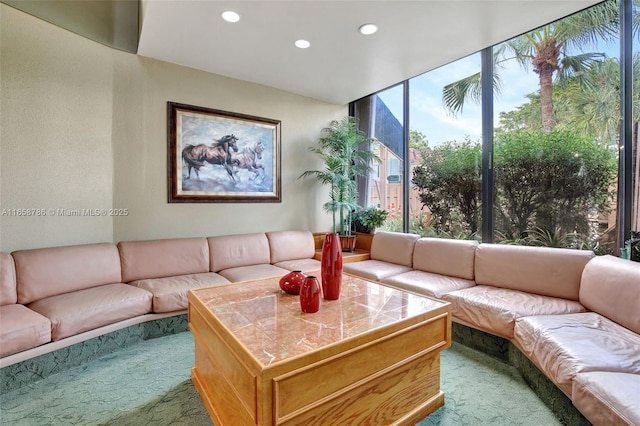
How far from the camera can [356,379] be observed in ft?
4.29

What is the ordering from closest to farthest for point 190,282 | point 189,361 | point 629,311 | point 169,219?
point 629,311
point 189,361
point 190,282
point 169,219

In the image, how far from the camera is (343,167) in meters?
4.16

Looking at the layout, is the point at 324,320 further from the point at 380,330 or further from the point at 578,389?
the point at 578,389

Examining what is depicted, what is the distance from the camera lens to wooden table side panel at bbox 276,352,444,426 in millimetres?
1212

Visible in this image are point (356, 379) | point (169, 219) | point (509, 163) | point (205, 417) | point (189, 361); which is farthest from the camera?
point (169, 219)

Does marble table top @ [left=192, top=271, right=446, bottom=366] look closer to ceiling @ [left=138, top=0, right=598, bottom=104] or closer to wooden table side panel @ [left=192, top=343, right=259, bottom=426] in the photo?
wooden table side panel @ [left=192, top=343, right=259, bottom=426]

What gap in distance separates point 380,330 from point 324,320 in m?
0.29

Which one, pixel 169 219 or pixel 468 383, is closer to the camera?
pixel 468 383

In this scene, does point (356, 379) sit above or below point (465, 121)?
below

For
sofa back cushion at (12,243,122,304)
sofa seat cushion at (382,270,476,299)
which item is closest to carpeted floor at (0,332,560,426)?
sofa seat cushion at (382,270,476,299)

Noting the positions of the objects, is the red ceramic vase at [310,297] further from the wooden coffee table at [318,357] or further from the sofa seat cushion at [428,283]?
the sofa seat cushion at [428,283]

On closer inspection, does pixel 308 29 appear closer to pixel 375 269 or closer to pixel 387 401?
pixel 375 269

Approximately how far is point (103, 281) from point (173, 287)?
0.63m

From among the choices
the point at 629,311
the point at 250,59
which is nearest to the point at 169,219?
the point at 250,59
